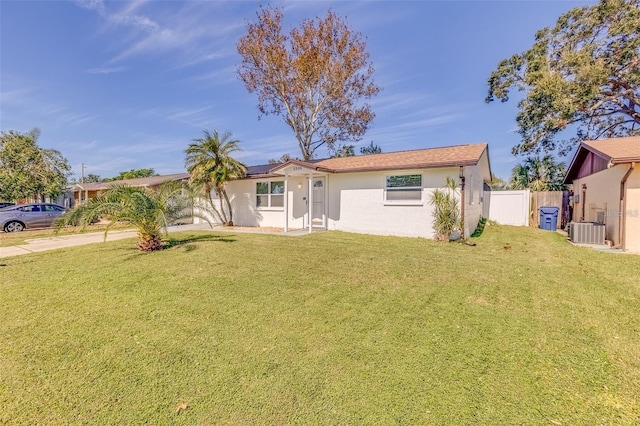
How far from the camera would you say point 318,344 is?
3676 mm

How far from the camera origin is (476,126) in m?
19.3

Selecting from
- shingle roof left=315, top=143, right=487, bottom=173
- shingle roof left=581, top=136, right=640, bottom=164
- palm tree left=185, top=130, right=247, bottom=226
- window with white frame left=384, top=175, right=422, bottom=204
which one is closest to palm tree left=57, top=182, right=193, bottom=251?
palm tree left=185, top=130, right=247, bottom=226

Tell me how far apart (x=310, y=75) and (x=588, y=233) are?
17950 mm

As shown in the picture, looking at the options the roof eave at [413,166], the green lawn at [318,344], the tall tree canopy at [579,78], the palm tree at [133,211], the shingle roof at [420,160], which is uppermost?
the tall tree canopy at [579,78]

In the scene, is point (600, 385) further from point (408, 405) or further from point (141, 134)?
point (141, 134)

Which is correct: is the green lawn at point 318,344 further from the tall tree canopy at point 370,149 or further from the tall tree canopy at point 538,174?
the tall tree canopy at point 370,149

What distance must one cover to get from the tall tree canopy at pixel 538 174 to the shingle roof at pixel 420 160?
10.5 metres

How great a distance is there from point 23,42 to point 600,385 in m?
17.0

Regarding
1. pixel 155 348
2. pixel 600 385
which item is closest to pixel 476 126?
pixel 600 385

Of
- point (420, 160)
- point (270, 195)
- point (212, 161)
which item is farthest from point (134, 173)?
point (420, 160)

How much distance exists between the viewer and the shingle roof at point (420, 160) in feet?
35.8

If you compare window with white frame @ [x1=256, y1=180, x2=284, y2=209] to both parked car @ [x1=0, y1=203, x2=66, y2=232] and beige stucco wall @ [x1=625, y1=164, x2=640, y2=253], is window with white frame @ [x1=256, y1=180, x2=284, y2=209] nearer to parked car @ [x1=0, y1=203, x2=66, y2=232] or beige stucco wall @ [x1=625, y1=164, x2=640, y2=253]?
parked car @ [x1=0, y1=203, x2=66, y2=232]

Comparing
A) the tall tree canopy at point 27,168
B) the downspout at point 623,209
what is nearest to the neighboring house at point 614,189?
the downspout at point 623,209

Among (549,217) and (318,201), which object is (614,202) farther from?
(318,201)
